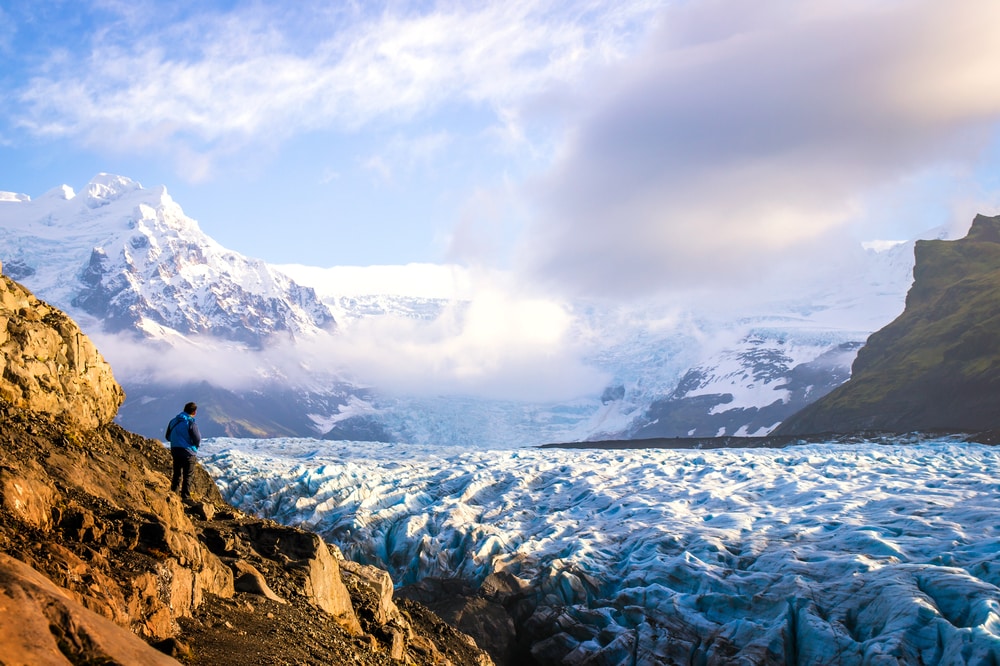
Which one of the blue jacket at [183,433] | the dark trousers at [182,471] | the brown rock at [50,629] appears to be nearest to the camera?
the brown rock at [50,629]

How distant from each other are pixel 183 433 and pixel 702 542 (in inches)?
889

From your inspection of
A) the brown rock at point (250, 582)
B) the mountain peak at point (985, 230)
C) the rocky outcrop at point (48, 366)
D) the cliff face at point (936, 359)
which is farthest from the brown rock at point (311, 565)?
the mountain peak at point (985, 230)

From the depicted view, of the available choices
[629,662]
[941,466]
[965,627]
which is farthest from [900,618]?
[941,466]

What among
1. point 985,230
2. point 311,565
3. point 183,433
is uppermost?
point 985,230

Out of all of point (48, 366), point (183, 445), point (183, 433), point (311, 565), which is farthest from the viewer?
point (183, 445)

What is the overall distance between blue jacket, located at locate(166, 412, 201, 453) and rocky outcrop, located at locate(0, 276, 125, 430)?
187cm

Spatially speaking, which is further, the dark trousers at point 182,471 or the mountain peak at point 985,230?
the mountain peak at point 985,230

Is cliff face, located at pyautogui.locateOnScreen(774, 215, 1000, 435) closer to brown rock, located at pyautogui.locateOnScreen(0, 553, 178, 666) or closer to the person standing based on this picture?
the person standing

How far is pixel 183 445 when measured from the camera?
59.7ft

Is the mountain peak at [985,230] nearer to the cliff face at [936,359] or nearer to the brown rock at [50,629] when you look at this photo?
the cliff face at [936,359]

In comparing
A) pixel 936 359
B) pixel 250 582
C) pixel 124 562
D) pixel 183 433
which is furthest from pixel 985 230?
pixel 124 562

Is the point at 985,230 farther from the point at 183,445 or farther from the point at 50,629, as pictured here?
the point at 50,629

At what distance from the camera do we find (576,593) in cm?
3161

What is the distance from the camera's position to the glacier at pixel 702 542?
2547 cm
